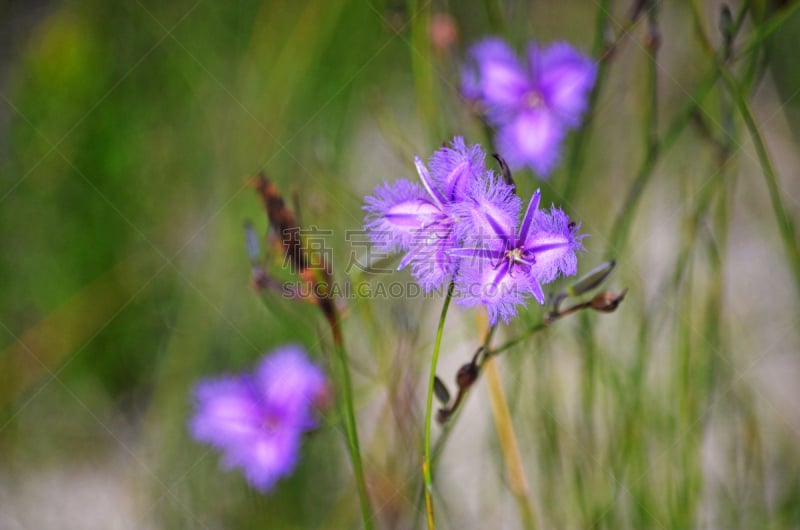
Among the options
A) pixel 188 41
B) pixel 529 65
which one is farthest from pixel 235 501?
pixel 188 41

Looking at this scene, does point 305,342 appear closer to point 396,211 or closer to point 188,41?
point 396,211

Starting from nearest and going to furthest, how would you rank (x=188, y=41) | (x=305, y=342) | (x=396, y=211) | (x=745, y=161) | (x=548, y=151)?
1. (x=396, y=211)
2. (x=548, y=151)
3. (x=305, y=342)
4. (x=745, y=161)
5. (x=188, y=41)

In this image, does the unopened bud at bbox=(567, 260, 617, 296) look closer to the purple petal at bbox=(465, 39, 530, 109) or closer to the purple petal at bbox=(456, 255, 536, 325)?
the purple petal at bbox=(456, 255, 536, 325)

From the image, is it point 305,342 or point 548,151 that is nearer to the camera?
point 548,151

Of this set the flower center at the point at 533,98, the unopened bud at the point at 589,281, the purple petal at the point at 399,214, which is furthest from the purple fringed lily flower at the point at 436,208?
the flower center at the point at 533,98

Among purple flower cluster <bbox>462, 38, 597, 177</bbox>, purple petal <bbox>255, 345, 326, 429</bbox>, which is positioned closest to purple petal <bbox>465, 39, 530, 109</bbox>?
purple flower cluster <bbox>462, 38, 597, 177</bbox>

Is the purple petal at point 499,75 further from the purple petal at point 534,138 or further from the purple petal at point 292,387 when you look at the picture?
the purple petal at point 292,387

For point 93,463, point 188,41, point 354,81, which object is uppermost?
point 188,41
